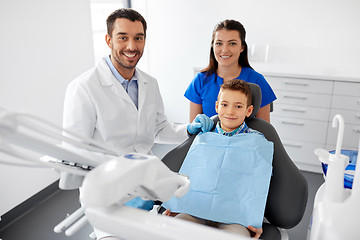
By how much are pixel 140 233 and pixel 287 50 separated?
126 inches

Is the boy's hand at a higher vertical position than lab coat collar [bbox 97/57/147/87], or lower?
lower

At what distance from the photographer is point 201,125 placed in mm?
1610

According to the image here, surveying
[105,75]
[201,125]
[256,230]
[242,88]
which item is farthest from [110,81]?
[256,230]

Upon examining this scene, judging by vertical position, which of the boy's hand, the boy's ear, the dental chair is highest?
the boy's ear

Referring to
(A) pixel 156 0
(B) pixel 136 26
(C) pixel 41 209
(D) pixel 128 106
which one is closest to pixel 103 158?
(D) pixel 128 106

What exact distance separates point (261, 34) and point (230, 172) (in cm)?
243

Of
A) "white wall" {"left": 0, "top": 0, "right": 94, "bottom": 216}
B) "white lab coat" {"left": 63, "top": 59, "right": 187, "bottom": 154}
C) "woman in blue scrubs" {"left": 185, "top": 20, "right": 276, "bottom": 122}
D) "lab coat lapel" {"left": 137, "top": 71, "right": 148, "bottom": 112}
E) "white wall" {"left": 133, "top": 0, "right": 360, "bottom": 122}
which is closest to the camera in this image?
"white lab coat" {"left": 63, "top": 59, "right": 187, "bottom": 154}

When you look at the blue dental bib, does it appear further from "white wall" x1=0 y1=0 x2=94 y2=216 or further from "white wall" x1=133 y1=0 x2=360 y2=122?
"white wall" x1=133 y1=0 x2=360 y2=122

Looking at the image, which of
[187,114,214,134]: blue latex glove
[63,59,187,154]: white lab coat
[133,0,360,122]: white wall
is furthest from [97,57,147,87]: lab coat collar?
[133,0,360,122]: white wall

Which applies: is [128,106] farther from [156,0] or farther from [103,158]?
[156,0]

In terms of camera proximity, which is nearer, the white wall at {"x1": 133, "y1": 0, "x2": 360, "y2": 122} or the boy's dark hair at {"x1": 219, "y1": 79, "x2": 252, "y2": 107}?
the boy's dark hair at {"x1": 219, "y1": 79, "x2": 252, "y2": 107}

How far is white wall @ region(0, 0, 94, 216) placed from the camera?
216cm

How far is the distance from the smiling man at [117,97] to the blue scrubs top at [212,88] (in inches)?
16.2

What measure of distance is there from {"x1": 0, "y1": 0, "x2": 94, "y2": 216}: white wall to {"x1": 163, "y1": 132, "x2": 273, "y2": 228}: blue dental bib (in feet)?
4.34
